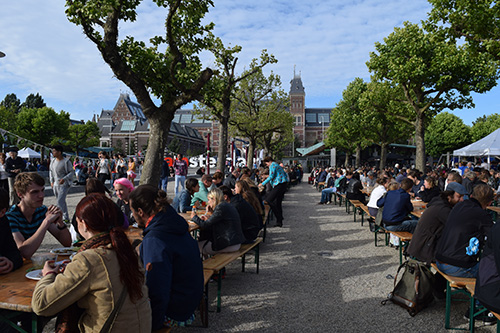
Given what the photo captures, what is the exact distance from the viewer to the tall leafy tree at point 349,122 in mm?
37375

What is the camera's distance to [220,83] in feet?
50.6

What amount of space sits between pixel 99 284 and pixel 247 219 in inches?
161

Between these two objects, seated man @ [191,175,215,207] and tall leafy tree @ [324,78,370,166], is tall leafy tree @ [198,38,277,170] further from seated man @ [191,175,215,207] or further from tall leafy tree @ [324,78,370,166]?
tall leafy tree @ [324,78,370,166]

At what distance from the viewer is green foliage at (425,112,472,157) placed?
191 feet

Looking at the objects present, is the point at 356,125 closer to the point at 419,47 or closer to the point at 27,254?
the point at 419,47

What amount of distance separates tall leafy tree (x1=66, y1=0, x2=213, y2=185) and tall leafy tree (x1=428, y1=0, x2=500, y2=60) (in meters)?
7.16

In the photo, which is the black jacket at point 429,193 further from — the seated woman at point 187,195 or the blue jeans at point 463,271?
the seated woman at point 187,195

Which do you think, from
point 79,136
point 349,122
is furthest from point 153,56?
point 79,136

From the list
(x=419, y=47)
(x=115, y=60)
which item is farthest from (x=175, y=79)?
(x=419, y=47)

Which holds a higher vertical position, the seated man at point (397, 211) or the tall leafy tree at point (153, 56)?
the tall leafy tree at point (153, 56)

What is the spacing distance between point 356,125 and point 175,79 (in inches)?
1170

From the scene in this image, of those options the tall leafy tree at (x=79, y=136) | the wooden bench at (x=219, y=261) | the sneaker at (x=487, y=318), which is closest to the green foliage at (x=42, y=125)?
the tall leafy tree at (x=79, y=136)

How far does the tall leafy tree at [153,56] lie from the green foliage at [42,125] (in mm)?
46528

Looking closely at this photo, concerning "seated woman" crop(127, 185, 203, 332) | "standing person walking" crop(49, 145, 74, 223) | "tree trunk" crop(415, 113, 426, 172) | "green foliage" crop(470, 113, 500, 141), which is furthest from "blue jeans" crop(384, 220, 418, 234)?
"green foliage" crop(470, 113, 500, 141)
